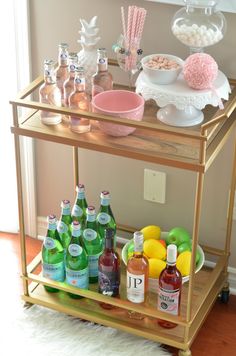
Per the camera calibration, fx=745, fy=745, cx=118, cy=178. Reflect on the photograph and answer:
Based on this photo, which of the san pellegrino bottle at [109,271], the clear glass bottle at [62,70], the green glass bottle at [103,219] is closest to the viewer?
the clear glass bottle at [62,70]

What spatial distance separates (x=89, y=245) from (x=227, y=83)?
0.63m

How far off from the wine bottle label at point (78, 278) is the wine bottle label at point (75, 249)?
0.20 feet

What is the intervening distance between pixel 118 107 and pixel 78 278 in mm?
513

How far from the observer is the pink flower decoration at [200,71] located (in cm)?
184

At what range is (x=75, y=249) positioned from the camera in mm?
2088

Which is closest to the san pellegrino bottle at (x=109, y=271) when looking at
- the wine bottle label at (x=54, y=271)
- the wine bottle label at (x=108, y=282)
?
the wine bottle label at (x=108, y=282)

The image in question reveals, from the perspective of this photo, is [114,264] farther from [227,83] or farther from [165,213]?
[227,83]

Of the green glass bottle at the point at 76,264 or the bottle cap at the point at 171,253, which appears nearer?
the bottle cap at the point at 171,253

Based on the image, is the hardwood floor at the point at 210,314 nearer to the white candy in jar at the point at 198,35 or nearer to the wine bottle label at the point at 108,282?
the wine bottle label at the point at 108,282

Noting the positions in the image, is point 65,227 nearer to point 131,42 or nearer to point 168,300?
point 168,300

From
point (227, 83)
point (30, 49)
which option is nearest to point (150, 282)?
point (227, 83)

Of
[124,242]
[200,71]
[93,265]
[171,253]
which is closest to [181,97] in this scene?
[200,71]

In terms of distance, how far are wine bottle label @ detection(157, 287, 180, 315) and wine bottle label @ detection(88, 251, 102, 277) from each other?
0.78 feet

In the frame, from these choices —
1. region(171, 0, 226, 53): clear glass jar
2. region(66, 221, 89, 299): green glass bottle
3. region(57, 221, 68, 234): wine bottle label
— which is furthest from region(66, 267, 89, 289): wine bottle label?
region(171, 0, 226, 53): clear glass jar
